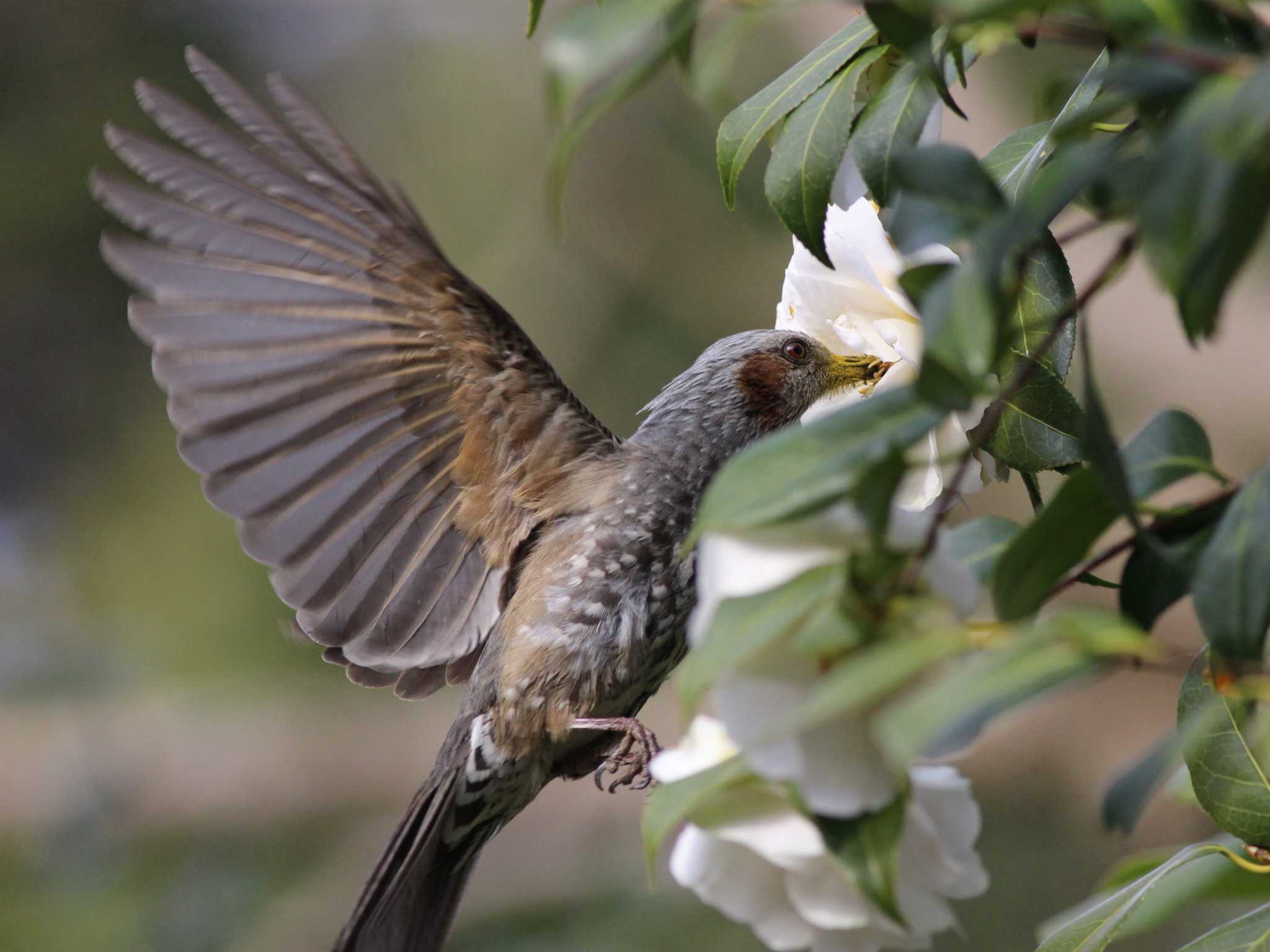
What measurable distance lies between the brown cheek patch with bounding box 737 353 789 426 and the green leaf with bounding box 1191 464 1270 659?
1.09 metres

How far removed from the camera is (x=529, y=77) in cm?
538

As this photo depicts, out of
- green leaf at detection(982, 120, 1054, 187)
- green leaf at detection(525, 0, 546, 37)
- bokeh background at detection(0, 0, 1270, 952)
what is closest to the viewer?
green leaf at detection(525, 0, 546, 37)

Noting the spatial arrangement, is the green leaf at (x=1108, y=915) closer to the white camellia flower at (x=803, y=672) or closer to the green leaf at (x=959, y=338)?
the white camellia flower at (x=803, y=672)

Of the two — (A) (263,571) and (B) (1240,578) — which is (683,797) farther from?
(A) (263,571)

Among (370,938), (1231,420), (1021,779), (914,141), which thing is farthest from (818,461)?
(1021,779)

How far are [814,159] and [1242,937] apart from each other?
61 cm

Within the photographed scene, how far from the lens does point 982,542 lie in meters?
0.77

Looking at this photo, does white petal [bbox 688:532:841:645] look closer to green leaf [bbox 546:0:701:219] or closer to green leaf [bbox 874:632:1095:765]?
green leaf [bbox 874:632:1095:765]

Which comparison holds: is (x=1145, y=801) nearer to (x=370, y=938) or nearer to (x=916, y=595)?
(x=916, y=595)

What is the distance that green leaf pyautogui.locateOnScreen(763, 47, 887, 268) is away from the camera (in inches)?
37.5

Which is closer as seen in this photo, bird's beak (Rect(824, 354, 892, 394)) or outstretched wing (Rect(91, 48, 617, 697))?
outstretched wing (Rect(91, 48, 617, 697))

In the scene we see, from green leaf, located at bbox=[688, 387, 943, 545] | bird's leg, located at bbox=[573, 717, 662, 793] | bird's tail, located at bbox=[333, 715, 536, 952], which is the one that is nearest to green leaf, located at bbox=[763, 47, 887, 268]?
green leaf, located at bbox=[688, 387, 943, 545]

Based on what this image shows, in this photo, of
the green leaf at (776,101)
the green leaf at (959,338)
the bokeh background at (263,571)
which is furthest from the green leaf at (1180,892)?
the bokeh background at (263,571)

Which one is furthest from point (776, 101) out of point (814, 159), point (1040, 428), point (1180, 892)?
point (1180, 892)
